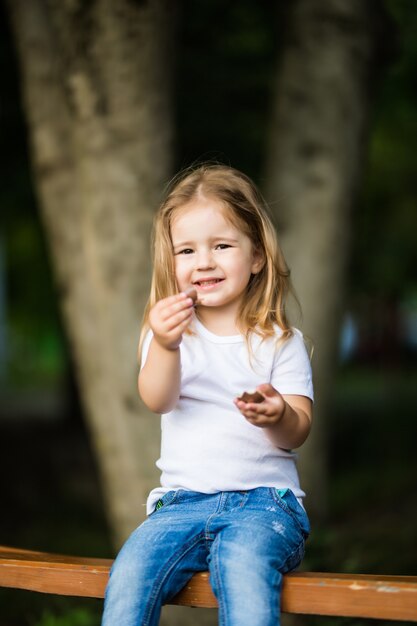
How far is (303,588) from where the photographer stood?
225cm

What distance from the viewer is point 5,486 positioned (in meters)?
8.81

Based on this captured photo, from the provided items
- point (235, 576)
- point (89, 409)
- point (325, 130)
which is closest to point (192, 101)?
point (325, 130)

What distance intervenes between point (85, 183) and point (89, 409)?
3.60 feet

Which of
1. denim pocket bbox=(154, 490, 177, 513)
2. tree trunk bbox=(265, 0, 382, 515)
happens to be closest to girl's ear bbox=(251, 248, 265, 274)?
denim pocket bbox=(154, 490, 177, 513)

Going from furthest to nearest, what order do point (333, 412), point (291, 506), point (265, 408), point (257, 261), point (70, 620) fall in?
point (333, 412) < point (70, 620) < point (257, 261) < point (291, 506) < point (265, 408)

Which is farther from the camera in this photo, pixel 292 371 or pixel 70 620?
pixel 70 620

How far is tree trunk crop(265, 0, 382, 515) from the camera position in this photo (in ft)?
14.4

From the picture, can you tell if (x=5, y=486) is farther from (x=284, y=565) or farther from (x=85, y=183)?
(x=284, y=565)

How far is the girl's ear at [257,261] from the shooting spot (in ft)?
8.81

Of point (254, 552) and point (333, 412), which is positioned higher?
point (254, 552)

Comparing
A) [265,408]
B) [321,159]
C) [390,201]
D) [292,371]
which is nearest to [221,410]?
[292,371]

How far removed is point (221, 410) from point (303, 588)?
21.1 inches

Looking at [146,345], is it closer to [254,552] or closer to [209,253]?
[209,253]

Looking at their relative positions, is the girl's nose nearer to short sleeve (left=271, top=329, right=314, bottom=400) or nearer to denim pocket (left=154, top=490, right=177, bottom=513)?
short sleeve (left=271, top=329, right=314, bottom=400)
